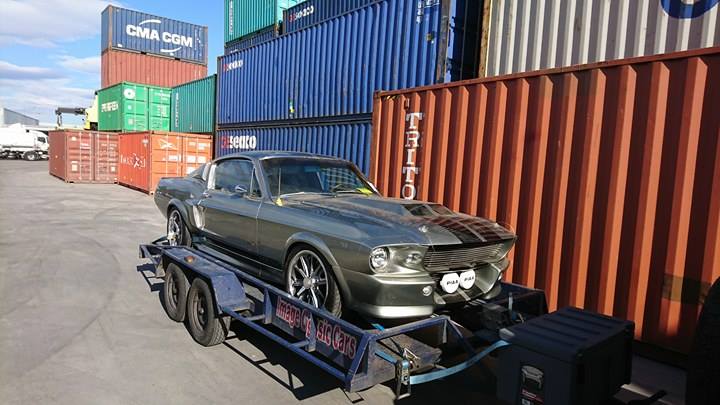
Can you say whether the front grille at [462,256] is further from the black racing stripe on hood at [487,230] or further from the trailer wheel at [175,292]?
the trailer wheel at [175,292]

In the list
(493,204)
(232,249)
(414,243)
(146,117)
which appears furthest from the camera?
(146,117)

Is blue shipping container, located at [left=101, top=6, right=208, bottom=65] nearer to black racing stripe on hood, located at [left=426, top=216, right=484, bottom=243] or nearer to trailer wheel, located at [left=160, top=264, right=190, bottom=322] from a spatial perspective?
trailer wheel, located at [left=160, top=264, right=190, bottom=322]

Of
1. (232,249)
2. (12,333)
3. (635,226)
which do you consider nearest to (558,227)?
(635,226)

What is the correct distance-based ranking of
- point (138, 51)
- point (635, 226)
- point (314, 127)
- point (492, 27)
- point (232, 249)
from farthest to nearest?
point (138, 51), point (314, 127), point (492, 27), point (232, 249), point (635, 226)

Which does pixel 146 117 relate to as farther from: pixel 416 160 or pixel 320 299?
pixel 320 299

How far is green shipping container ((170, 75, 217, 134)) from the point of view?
1688 centimetres

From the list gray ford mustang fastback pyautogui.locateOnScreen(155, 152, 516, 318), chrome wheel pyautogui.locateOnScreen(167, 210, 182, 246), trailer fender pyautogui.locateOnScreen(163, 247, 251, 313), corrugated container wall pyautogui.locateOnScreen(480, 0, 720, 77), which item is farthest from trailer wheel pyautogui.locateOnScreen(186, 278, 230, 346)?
corrugated container wall pyautogui.locateOnScreen(480, 0, 720, 77)

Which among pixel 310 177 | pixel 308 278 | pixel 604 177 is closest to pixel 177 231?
pixel 310 177

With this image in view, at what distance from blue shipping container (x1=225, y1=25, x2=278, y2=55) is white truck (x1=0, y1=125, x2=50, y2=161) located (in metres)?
37.4

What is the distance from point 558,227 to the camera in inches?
192

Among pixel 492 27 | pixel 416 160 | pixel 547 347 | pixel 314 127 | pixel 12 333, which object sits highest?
pixel 492 27

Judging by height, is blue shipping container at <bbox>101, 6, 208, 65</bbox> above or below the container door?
above

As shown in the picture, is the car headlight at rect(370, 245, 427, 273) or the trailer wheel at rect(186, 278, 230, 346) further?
the trailer wheel at rect(186, 278, 230, 346)

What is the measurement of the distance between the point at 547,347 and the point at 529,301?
1.36 m
